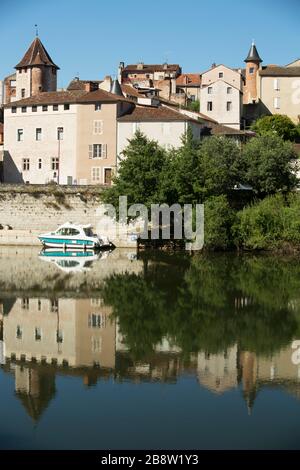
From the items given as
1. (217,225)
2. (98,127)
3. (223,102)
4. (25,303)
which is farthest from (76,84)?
(25,303)

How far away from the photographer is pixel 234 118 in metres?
49.7

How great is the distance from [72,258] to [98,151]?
11.1m

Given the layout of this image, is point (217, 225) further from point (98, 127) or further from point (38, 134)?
point (38, 134)

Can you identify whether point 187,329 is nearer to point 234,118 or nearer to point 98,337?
point 98,337

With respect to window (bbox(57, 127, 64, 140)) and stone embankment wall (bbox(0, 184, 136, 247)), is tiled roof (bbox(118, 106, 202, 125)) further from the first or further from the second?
stone embankment wall (bbox(0, 184, 136, 247))

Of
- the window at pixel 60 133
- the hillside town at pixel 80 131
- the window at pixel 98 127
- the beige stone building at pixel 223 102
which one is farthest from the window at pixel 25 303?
the beige stone building at pixel 223 102

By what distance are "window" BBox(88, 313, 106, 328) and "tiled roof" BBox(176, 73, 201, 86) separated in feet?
156

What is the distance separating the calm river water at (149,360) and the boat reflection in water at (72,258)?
1.90 meters

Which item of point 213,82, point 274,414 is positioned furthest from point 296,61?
point 274,414

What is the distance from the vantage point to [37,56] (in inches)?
1889

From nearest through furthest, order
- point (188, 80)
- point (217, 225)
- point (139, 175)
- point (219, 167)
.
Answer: point (217, 225), point (139, 175), point (219, 167), point (188, 80)

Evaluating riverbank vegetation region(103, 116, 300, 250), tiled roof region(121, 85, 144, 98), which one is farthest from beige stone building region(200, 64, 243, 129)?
riverbank vegetation region(103, 116, 300, 250)

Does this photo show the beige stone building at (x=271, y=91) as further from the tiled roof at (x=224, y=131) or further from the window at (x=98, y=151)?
the window at (x=98, y=151)

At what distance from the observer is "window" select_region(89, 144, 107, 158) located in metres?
38.3
